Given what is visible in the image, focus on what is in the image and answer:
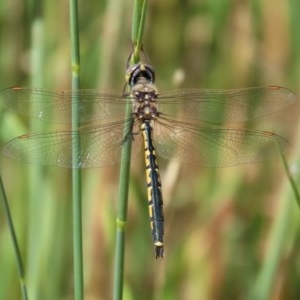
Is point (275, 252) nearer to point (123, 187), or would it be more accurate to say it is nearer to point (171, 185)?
point (171, 185)

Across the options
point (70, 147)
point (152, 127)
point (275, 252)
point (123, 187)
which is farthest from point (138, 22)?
point (275, 252)

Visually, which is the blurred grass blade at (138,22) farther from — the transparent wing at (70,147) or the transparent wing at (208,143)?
the transparent wing at (208,143)

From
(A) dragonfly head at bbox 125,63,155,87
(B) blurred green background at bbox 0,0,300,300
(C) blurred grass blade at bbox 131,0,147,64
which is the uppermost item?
(C) blurred grass blade at bbox 131,0,147,64

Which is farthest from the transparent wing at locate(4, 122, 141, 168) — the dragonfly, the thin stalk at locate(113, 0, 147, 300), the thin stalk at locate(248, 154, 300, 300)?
the thin stalk at locate(248, 154, 300, 300)

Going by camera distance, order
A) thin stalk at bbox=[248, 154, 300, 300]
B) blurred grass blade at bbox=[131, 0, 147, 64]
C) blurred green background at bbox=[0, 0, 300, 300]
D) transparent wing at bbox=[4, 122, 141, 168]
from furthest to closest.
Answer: blurred green background at bbox=[0, 0, 300, 300], thin stalk at bbox=[248, 154, 300, 300], transparent wing at bbox=[4, 122, 141, 168], blurred grass blade at bbox=[131, 0, 147, 64]

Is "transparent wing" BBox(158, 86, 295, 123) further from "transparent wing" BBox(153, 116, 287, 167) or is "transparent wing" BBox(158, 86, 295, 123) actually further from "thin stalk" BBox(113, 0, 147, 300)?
"thin stalk" BBox(113, 0, 147, 300)

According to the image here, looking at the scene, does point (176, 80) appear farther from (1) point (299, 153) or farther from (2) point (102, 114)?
(1) point (299, 153)

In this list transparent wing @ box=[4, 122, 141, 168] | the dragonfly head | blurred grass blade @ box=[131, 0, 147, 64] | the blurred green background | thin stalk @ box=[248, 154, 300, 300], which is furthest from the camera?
the blurred green background
